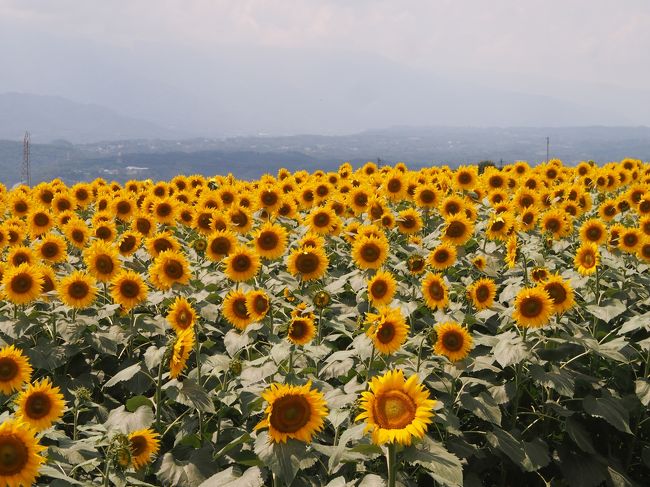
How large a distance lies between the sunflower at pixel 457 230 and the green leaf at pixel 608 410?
2.76 m

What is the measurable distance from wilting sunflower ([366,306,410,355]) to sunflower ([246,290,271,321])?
4.11 feet

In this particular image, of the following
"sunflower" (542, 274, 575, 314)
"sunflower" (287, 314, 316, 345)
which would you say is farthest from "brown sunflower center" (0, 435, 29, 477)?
"sunflower" (542, 274, 575, 314)

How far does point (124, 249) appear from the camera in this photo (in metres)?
7.73

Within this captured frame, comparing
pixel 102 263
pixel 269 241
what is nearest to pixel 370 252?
pixel 269 241

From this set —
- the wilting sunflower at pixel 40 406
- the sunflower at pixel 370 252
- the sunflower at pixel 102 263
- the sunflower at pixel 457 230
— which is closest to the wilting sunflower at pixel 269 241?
the sunflower at pixel 370 252

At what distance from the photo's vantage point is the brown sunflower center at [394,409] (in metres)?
3.44

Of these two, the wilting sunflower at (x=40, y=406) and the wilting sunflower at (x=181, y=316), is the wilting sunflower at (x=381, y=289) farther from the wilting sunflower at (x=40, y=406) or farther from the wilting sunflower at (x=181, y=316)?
the wilting sunflower at (x=40, y=406)

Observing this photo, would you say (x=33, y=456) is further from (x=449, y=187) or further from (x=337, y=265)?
(x=449, y=187)

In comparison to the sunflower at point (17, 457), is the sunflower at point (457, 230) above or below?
above

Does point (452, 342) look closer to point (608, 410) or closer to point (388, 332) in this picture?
point (388, 332)

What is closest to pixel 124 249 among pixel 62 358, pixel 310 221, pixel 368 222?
pixel 62 358

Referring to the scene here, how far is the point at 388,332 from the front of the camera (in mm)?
4988

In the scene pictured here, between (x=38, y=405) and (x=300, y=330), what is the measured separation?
85.6 inches

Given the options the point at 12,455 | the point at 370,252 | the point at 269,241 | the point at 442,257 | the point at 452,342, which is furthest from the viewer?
the point at 269,241
